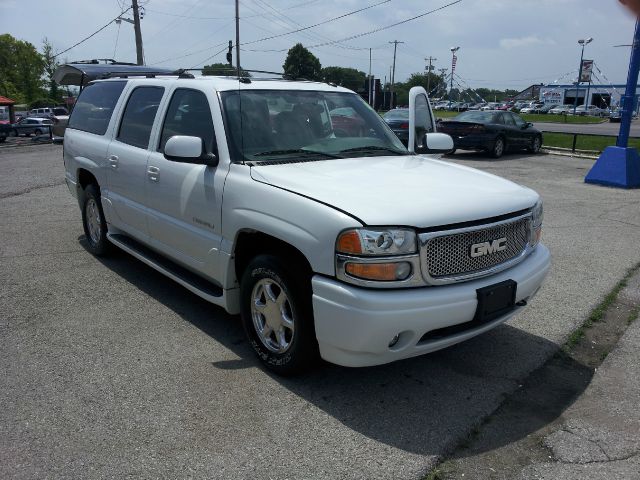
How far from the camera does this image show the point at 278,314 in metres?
3.53

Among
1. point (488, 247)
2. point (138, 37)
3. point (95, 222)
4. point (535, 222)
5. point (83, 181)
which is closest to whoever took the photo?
point (488, 247)

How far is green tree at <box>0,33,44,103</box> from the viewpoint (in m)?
70.4

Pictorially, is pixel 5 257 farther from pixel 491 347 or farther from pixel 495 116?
pixel 495 116

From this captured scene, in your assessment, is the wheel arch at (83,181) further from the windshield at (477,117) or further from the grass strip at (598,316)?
the windshield at (477,117)

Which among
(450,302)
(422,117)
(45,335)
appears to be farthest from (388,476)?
(422,117)

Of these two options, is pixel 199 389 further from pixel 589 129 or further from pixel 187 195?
pixel 589 129

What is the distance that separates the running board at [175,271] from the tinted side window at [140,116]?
3.15 ft

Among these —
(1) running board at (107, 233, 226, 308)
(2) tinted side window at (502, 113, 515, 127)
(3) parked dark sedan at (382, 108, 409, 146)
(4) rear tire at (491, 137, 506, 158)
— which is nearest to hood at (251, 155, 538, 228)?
(1) running board at (107, 233, 226, 308)

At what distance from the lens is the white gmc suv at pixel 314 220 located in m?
3.02

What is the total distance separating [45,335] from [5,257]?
253 cm

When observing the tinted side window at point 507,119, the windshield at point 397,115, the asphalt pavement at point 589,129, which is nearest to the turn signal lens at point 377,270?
the windshield at point 397,115

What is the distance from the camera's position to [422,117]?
5.70 metres

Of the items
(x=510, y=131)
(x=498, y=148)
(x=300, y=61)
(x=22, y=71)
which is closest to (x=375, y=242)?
(x=498, y=148)

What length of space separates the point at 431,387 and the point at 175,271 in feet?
7.36
